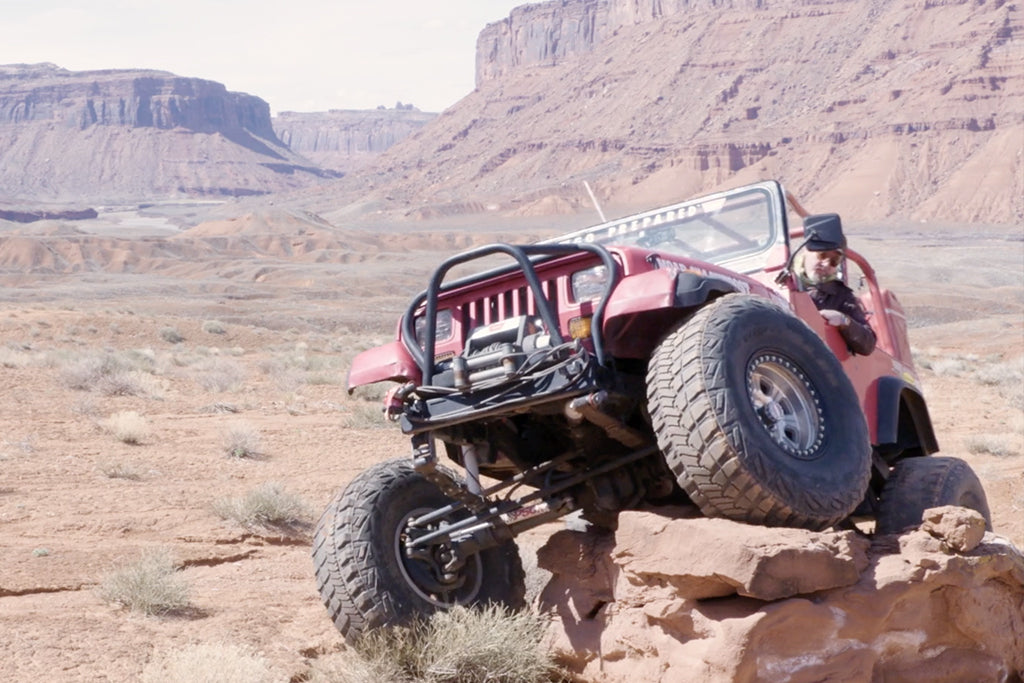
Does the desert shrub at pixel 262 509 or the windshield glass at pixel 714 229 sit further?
the desert shrub at pixel 262 509

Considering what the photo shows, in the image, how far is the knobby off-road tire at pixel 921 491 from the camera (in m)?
5.77

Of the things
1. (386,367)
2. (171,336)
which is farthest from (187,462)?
(171,336)

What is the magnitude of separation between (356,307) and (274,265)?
24.5 meters

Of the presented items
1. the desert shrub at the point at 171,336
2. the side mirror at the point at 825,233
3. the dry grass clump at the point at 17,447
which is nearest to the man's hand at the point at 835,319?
the side mirror at the point at 825,233

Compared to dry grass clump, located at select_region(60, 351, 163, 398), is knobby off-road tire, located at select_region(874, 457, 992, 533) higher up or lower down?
higher up

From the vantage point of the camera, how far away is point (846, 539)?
464 centimetres

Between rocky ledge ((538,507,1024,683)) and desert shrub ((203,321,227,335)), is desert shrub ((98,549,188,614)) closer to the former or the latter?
rocky ledge ((538,507,1024,683))

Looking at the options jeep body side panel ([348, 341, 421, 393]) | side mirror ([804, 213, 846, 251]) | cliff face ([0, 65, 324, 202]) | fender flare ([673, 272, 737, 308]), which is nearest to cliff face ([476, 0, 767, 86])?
cliff face ([0, 65, 324, 202])

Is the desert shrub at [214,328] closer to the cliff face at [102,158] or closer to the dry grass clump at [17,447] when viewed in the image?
the dry grass clump at [17,447]

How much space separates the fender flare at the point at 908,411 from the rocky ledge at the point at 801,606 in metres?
1.57

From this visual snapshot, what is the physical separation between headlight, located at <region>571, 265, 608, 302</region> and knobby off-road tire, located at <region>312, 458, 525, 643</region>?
127 cm

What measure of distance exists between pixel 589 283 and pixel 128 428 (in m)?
8.29

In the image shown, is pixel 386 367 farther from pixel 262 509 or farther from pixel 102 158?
pixel 102 158

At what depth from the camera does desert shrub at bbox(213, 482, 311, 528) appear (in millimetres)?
8961
